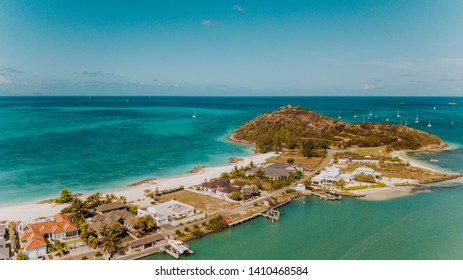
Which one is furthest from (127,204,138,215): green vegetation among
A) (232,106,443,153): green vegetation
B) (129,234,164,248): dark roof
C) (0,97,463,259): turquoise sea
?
(232,106,443,153): green vegetation

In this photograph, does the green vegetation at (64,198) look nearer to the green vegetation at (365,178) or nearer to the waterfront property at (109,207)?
the waterfront property at (109,207)

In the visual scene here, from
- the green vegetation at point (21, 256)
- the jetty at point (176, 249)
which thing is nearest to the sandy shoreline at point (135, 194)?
the green vegetation at point (21, 256)

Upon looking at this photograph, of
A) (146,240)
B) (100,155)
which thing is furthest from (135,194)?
(100,155)

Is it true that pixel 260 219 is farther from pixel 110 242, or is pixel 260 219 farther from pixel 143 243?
pixel 110 242

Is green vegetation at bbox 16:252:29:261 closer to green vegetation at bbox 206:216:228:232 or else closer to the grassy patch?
green vegetation at bbox 206:216:228:232

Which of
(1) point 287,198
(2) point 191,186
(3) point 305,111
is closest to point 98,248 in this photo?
(2) point 191,186

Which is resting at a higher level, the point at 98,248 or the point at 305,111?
the point at 305,111

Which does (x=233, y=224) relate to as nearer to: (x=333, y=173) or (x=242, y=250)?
(x=242, y=250)
